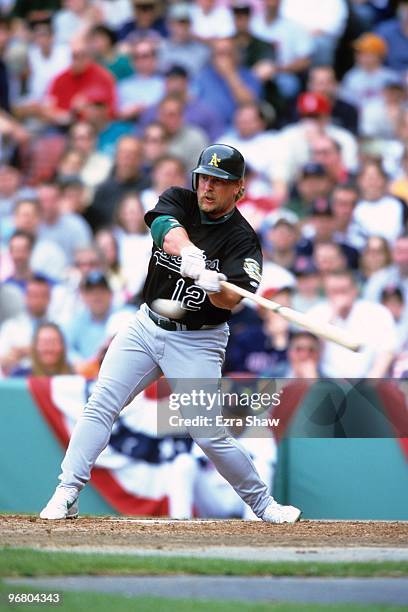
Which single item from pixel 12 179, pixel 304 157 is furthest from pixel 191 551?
pixel 12 179

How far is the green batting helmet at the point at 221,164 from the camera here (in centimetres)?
689

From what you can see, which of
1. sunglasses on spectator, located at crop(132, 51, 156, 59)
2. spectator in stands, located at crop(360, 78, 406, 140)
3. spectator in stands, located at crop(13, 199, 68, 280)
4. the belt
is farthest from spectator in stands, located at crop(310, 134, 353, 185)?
the belt

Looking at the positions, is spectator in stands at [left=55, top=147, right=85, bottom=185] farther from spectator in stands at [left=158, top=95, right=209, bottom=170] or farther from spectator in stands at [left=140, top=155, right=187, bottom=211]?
spectator in stands at [left=140, top=155, right=187, bottom=211]

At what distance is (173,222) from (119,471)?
3.11 meters

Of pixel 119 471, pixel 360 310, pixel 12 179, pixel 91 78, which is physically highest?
pixel 91 78

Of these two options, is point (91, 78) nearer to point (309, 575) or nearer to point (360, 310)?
point (360, 310)

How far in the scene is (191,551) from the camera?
613 centimetres

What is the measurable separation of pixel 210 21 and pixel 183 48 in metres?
0.48

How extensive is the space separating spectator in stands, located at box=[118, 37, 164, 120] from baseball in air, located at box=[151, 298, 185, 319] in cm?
771

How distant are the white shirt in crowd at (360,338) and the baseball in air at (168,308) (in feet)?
12.0

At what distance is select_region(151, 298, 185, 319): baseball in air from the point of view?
6.94 m

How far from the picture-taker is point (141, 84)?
14711 millimetres

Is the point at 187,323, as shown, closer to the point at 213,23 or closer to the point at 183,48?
the point at 183,48

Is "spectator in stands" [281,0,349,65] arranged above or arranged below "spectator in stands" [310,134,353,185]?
above
